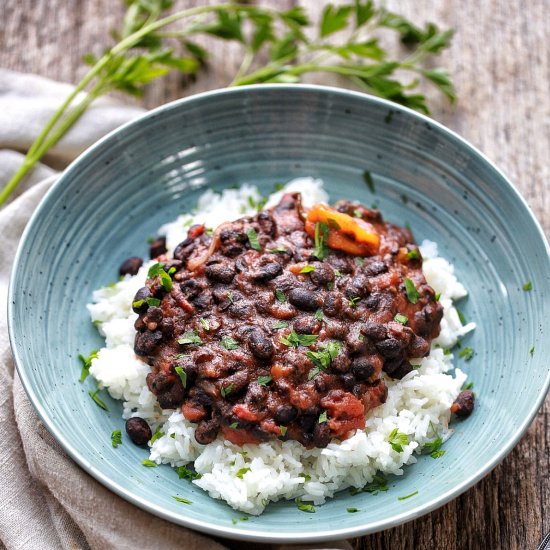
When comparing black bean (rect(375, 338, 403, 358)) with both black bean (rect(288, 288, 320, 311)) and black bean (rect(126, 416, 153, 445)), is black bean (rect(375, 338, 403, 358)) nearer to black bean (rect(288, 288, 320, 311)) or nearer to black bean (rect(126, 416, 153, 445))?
black bean (rect(288, 288, 320, 311))

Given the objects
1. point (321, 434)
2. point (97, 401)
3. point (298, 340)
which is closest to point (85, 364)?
point (97, 401)

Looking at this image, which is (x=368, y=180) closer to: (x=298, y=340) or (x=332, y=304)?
(x=332, y=304)

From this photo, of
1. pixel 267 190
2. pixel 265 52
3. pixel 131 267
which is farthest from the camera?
pixel 265 52

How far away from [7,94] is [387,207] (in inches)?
163

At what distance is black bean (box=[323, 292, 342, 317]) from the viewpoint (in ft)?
19.8

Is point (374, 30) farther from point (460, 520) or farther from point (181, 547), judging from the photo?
point (181, 547)

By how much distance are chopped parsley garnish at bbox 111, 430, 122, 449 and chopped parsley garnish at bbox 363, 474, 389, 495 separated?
2.03m

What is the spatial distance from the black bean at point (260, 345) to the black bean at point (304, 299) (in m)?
0.38

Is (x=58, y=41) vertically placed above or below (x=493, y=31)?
below

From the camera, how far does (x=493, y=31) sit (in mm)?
8852

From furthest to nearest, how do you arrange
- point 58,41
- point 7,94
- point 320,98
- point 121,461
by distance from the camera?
point 58,41 → point 7,94 → point 320,98 → point 121,461

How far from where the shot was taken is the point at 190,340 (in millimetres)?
6027

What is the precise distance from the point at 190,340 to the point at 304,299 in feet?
3.13

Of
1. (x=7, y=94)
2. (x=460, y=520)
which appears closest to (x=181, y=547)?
(x=460, y=520)
